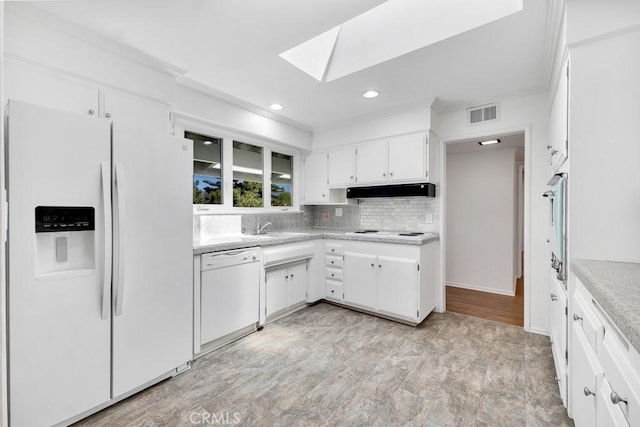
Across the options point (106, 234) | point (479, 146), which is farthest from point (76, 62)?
point (479, 146)

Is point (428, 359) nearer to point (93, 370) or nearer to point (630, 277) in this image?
point (630, 277)

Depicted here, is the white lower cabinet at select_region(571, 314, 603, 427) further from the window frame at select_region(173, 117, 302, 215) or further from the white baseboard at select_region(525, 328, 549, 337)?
the window frame at select_region(173, 117, 302, 215)

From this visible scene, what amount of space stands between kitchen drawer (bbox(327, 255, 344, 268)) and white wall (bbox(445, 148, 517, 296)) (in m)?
2.13

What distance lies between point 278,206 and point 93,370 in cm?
268

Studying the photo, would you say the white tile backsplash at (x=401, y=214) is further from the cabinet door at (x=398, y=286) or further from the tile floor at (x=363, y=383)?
the tile floor at (x=363, y=383)

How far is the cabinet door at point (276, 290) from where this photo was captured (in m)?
3.12

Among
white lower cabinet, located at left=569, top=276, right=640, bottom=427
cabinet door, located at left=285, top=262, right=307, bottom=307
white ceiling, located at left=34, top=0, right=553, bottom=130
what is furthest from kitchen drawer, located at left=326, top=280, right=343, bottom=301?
white lower cabinet, located at left=569, top=276, right=640, bottom=427

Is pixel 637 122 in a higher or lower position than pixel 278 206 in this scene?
higher

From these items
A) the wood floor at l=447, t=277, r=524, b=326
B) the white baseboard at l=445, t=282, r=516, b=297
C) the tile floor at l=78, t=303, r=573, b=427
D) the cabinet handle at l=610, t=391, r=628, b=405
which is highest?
the cabinet handle at l=610, t=391, r=628, b=405

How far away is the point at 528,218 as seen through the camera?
295cm

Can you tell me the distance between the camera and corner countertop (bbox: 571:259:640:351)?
82 cm

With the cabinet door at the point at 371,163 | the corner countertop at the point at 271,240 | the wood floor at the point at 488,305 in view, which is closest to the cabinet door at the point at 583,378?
the corner countertop at the point at 271,240

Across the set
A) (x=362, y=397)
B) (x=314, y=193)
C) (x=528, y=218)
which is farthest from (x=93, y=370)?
(x=528, y=218)

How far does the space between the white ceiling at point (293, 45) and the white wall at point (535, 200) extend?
7.3 inches
